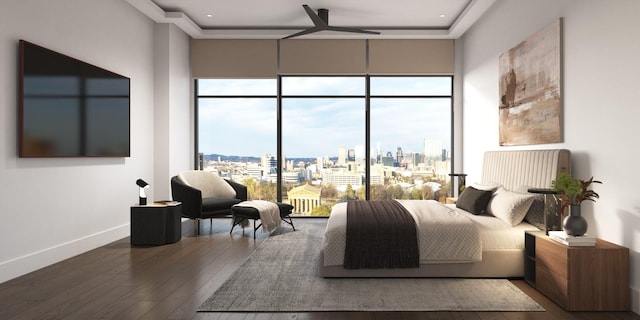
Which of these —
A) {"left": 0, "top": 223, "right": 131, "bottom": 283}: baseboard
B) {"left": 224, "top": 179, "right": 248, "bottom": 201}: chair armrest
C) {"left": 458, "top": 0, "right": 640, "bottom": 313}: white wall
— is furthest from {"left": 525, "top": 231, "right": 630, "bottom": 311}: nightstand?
{"left": 224, "top": 179, "right": 248, "bottom": 201}: chair armrest

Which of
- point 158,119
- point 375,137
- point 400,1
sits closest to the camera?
point 400,1

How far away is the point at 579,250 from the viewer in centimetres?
Result: 297

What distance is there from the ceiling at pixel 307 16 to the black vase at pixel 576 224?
11.6 ft

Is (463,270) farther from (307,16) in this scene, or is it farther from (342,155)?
(307,16)

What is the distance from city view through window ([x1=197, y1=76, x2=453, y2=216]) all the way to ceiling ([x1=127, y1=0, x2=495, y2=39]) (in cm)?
81

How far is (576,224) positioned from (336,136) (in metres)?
4.65

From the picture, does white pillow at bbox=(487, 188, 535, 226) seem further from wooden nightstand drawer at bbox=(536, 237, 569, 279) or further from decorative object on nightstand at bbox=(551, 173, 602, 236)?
decorative object on nightstand at bbox=(551, 173, 602, 236)

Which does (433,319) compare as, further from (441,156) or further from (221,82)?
(221,82)

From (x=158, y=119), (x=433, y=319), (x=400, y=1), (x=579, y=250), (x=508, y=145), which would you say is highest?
(x=400, y=1)

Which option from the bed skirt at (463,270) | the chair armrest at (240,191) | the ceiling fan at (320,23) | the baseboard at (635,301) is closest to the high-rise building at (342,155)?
the chair armrest at (240,191)

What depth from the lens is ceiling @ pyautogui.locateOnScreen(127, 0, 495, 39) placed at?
234 inches

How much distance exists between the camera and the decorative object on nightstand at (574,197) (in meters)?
3.12

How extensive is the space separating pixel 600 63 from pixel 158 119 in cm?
578

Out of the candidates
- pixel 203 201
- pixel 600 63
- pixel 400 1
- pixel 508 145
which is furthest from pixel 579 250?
pixel 203 201
